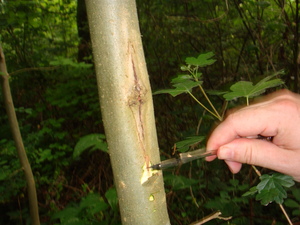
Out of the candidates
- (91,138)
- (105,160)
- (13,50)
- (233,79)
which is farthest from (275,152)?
(13,50)

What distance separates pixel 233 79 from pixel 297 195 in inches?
67.8

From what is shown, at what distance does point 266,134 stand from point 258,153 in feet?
0.24

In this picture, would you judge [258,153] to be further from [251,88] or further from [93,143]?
[93,143]

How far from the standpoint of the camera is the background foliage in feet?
8.48

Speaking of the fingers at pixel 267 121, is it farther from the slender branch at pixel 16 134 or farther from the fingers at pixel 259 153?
the slender branch at pixel 16 134

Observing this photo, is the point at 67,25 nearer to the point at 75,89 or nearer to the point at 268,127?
the point at 75,89

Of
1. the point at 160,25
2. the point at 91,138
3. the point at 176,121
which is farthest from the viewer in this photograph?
the point at 160,25

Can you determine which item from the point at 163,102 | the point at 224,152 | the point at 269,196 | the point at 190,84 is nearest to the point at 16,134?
the point at 190,84

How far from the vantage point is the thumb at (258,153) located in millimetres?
916

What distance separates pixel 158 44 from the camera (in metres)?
4.26

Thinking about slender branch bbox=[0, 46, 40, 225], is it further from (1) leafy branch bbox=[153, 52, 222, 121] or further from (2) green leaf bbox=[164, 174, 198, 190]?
(1) leafy branch bbox=[153, 52, 222, 121]

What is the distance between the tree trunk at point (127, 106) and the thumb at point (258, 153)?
0.96 feet

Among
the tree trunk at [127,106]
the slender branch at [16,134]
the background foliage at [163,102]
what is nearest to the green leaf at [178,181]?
the background foliage at [163,102]

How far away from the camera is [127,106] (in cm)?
74
